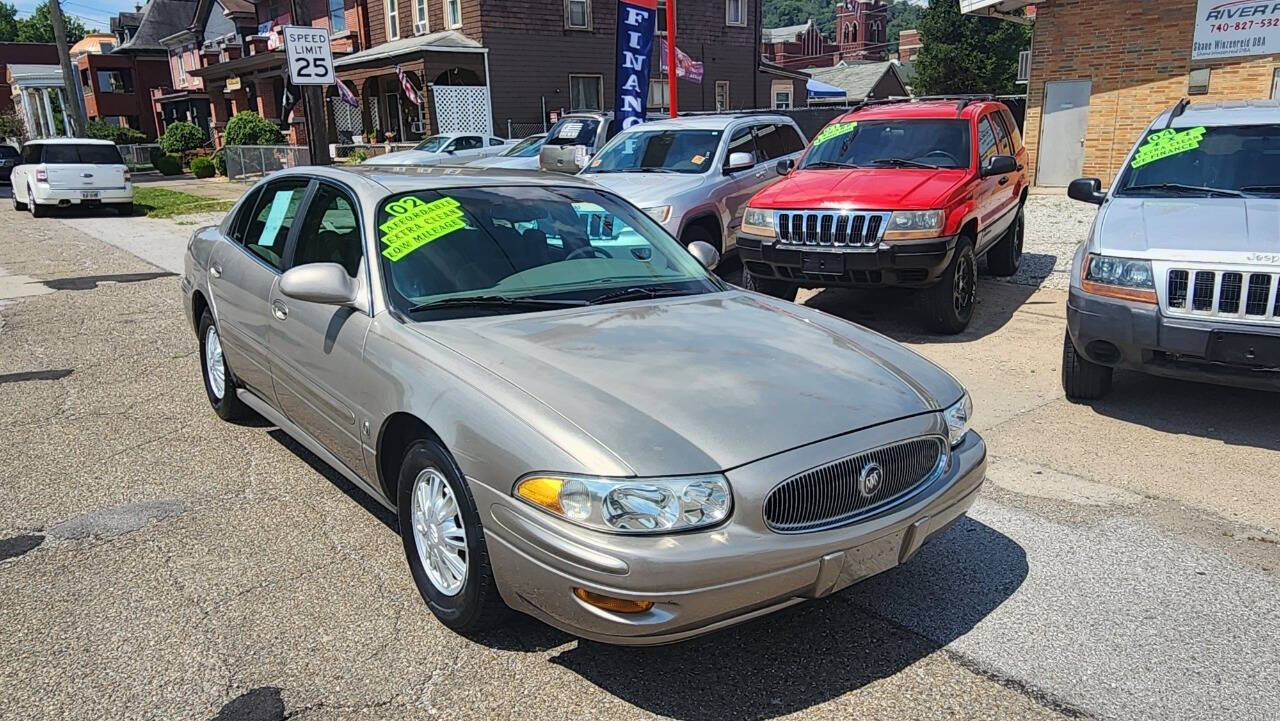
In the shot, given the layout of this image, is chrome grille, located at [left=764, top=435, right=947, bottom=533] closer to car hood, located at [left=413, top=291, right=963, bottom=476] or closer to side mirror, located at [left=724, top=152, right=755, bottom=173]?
car hood, located at [left=413, top=291, right=963, bottom=476]

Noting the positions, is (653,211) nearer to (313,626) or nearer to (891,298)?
(891,298)

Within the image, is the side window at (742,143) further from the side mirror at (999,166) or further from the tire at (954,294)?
the tire at (954,294)

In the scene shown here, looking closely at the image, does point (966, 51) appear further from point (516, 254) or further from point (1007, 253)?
point (516, 254)

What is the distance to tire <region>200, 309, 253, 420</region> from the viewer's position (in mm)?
5456

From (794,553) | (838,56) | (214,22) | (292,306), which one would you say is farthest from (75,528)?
(838,56)

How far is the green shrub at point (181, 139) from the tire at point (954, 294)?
37.4 m

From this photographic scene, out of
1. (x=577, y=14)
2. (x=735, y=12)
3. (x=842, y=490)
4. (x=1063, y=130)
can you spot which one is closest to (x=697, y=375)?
(x=842, y=490)

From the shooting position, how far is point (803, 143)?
38.3 ft

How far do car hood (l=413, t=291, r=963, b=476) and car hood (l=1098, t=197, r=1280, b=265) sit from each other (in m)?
2.39

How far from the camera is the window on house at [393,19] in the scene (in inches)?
1211

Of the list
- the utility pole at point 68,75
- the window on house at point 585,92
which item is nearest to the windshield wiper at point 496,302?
the window on house at point 585,92

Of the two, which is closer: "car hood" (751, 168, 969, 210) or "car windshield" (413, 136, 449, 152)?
"car hood" (751, 168, 969, 210)

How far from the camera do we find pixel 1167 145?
640 centimetres

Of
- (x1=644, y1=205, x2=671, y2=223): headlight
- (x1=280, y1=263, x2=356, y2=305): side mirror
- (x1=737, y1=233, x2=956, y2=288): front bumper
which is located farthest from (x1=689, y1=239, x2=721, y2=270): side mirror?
(x1=644, y1=205, x2=671, y2=223): headlight
